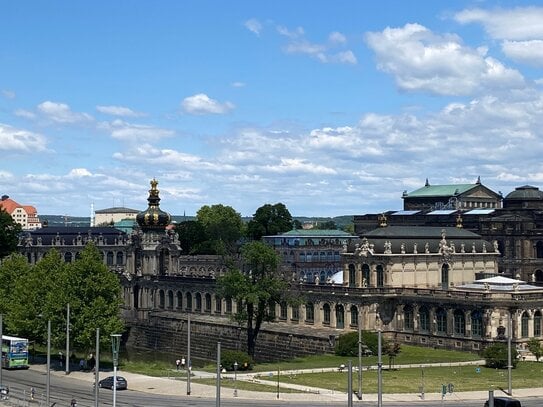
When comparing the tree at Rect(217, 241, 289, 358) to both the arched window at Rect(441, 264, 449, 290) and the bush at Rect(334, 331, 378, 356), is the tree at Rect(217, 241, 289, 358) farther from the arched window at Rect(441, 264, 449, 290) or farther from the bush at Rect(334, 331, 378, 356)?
the arched window at Rect(441, 264, 449, 290)

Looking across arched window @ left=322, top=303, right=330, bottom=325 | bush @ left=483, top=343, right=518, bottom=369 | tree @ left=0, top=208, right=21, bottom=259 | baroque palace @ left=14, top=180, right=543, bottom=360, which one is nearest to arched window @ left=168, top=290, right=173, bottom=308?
baroque palace @ left=14, top=180, right=543, bottom=360

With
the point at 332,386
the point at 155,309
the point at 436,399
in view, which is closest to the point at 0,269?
the point at 155,309

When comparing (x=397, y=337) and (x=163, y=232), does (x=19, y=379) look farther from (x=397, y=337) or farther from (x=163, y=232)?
(x=163, y=232)

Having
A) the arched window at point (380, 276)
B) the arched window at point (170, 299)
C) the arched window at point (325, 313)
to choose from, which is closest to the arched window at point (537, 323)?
the arched window at point (380, 276)

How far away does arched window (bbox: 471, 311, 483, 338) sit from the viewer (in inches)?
4518

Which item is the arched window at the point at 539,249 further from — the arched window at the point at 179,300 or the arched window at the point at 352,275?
the arched window at the point at 352,275

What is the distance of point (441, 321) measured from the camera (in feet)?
395

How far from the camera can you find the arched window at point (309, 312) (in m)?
134

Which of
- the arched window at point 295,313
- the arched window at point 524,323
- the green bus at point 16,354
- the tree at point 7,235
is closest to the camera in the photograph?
the green bus at point 16,354

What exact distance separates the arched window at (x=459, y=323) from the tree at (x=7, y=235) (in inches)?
3700

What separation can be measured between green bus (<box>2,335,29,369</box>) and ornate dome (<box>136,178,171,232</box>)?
192 feet

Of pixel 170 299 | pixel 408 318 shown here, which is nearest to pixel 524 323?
pixel 408 318

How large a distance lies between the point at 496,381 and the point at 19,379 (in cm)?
4273

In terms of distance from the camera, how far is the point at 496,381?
91.4m
